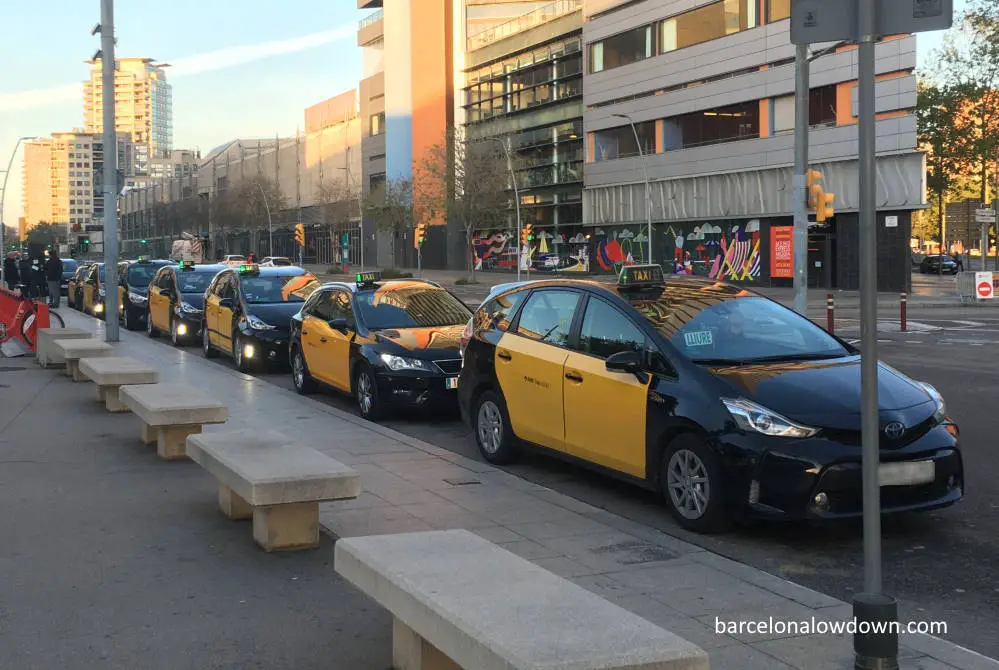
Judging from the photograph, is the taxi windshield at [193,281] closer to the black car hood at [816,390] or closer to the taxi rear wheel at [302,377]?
the taxi rear wheel at [302,377]

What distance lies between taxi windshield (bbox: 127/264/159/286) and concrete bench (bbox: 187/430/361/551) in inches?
853

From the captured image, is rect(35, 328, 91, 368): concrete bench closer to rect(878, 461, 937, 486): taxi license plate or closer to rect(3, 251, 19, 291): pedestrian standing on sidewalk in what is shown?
rect(878, 461, 937, 486): taxi license plate

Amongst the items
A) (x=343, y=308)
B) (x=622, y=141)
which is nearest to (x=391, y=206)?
(x=622, y=141)

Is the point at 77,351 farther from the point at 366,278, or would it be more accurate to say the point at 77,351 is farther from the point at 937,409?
the point at 937,409

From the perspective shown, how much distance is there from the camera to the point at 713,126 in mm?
53969

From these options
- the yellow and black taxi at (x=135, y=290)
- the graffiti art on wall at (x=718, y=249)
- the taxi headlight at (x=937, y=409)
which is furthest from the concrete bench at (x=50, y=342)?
the graffiti art on wall at (x=718, y=249)

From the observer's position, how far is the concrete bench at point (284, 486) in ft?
20.6

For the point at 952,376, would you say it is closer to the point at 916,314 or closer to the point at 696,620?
the point at 696,620

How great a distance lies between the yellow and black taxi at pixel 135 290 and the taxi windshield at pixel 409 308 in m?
14.2

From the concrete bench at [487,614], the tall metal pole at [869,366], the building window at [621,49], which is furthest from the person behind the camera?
the building window at [621,49]

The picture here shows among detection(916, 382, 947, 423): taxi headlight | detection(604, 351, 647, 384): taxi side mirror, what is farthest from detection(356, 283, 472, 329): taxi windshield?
detection(916, 382, 947, 423): taxi headlight

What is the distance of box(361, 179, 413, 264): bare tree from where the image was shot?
78.1 m

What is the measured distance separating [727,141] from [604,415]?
4692 cm

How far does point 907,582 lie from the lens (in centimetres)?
602
